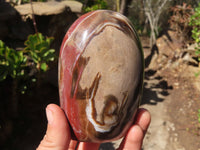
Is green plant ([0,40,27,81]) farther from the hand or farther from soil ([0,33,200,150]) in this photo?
the hand

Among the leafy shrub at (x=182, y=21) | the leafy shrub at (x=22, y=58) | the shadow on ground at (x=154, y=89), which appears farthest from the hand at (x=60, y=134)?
the leafy shrub at (x=182, y=21)

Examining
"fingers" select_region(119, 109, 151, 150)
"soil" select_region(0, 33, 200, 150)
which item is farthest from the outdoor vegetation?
"fingers" select_region(119, 109, 151, 150)

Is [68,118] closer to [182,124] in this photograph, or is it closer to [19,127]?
[19,127]

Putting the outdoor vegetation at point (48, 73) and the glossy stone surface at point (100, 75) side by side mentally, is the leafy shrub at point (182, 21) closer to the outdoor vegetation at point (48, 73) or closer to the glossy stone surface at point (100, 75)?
the outdoor vegetation at point (48, 73)

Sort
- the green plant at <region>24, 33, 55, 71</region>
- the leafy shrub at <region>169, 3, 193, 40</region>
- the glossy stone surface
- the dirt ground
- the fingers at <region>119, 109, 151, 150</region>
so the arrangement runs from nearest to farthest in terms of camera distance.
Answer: the glossy stone surface < the fingers at <region>119, 109, 151, 150</region> < the green plant at <region>24, 33, 55, 71</region> < the dirt ground < the leafy shrub at <region>169, 3, 193, 40</region>

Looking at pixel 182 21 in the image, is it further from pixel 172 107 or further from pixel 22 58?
pixel 22 58

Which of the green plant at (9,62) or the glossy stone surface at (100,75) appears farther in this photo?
the green plant at (9,62)

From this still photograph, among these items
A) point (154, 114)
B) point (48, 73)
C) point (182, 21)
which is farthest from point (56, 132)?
point (182, 21)
